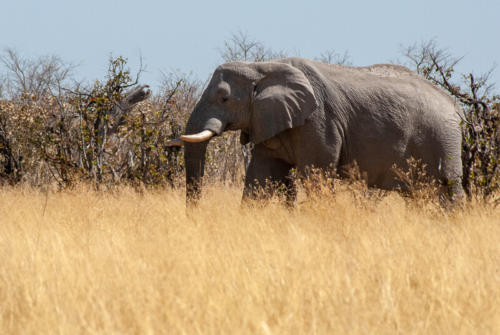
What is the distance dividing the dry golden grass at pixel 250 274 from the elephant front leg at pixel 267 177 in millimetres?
1102

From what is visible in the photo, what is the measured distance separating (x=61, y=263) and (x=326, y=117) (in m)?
4.17

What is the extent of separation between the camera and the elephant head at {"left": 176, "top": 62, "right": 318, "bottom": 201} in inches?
321

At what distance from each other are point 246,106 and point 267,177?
0.85 metres

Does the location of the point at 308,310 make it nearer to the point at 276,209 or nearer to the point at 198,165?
the point at 276,209

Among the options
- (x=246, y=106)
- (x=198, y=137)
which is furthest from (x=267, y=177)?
(x=198, y=137)

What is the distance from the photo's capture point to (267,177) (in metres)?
8.61

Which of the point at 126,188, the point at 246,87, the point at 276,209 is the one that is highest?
the point at 246,87

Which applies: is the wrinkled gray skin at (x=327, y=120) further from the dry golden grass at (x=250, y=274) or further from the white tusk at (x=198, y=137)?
the dry golden grass at (x=250, y=274)

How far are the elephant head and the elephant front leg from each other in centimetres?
39

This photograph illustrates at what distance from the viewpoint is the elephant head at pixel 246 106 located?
8148 millimetres

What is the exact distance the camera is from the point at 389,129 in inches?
346

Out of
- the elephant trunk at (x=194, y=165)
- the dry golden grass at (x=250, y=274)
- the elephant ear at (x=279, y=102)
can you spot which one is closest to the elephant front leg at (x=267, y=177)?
the elephant ear at (x=279, y=102)

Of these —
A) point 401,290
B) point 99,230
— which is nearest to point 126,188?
point 99,230

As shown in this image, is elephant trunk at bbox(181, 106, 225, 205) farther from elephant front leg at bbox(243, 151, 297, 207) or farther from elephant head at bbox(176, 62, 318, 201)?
elephant front leg at bbox(243, 151, 297, 207)
